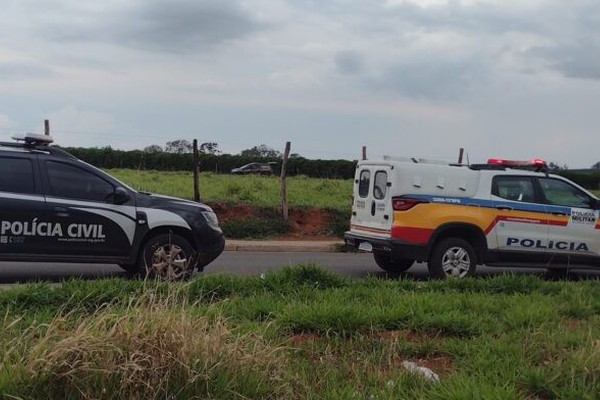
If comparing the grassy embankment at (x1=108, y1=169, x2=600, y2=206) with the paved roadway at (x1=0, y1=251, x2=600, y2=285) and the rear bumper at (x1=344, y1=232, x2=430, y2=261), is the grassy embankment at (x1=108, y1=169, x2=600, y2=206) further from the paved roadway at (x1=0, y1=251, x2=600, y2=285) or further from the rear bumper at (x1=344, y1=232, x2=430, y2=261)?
the rear bumper at (x1=344, y1=232, x2=430, y2=261)

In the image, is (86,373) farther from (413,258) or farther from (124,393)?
(413,258)

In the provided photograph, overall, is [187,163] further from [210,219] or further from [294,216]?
[210,219]

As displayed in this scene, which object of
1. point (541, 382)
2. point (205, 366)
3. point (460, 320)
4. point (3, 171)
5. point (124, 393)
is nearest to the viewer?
point (124, 393)

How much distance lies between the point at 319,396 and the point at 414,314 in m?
2.25

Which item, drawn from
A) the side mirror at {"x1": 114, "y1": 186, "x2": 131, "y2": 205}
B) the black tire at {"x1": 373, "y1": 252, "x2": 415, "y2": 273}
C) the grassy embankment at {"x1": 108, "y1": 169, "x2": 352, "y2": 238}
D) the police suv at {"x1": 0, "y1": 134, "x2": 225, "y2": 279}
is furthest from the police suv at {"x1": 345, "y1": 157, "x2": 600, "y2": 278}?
the grassy embankment at {"x1": 108, "y1": 169, "x2": 352, "y2": 238}

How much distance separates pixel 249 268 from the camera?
1146 cm

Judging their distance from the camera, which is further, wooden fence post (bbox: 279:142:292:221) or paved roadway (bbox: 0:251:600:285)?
wooden fence post (bbox: 279:142:292:221)

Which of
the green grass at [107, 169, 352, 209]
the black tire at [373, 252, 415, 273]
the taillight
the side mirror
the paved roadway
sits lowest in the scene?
the paved roadway

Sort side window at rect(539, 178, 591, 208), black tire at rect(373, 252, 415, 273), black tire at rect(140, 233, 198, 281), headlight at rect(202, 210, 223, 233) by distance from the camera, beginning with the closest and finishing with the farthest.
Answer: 1. black tire at rect(140, 233, 198, 281)
2. headlight at rect(202, 210, 223, 233)
3. side window at rect(539, 178, 591, 208)
4. black tire at rect(373, 252, 415, 273)

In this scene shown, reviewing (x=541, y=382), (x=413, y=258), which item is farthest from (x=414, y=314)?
(x=413, y=258)

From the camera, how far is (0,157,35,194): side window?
8.79m

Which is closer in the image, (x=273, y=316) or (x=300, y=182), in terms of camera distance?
(x=273, y=316)

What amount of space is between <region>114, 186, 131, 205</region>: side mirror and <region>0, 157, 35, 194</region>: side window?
1.05 m

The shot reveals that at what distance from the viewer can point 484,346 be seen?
17.1ft
